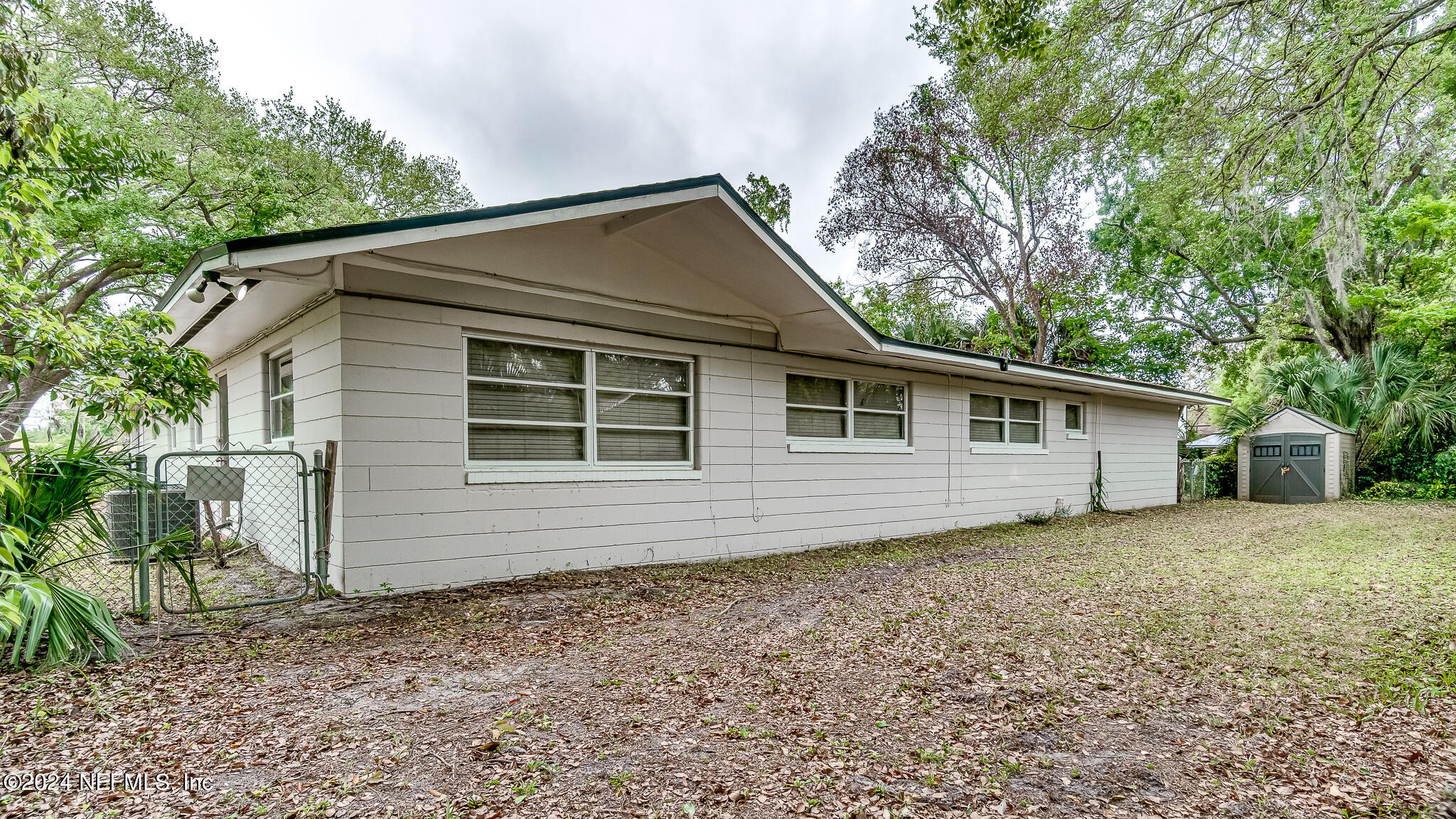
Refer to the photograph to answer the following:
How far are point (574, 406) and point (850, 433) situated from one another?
3797mm

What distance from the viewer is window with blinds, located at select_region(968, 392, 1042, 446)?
1018cm

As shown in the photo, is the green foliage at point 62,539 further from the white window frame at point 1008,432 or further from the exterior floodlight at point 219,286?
the white window frame at point 1008,432

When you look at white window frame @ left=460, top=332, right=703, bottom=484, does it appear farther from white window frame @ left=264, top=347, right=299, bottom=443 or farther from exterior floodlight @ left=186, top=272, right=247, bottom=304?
white window frame @ left=264, top=347, right=299, bottom=443

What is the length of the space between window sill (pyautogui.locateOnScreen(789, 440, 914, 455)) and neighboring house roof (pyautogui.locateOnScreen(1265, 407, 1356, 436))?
1169 centimetres

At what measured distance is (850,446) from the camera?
8227 millimetres

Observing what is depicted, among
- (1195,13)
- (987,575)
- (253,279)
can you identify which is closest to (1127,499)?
(987,575)

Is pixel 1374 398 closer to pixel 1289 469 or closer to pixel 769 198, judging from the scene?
pixel 1289 469

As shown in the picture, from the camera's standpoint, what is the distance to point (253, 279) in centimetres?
472

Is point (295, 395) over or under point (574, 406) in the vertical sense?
over

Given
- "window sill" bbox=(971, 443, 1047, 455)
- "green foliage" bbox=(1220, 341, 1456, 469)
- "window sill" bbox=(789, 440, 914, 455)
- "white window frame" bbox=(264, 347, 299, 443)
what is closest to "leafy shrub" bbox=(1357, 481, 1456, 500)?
"green foliage" bbox=(1220, 341, 1456, 469)

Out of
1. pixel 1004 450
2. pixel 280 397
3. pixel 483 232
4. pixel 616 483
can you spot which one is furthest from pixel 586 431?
pixel 1004 450

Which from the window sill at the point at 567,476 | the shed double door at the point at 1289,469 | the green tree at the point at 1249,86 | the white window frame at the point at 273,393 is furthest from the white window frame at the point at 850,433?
the shed double door at the point at 1289,469

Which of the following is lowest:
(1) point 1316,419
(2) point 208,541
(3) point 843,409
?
(2) point 208,541

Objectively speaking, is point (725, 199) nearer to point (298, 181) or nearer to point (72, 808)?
point (72, 808)
